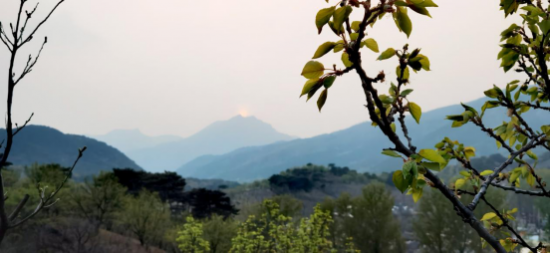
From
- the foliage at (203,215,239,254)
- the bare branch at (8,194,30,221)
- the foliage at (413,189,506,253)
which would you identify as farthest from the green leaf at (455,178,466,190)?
the foliage at (413,189,506,253)

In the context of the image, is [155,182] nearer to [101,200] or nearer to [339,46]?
[101,200]

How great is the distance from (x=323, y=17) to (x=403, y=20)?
0.35 metres

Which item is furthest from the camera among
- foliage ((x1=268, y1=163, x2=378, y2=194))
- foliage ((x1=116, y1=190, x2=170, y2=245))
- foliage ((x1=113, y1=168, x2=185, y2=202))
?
foliage ((x1=268, y1=163, x2=378, y2=194))

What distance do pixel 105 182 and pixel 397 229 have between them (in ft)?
95.1

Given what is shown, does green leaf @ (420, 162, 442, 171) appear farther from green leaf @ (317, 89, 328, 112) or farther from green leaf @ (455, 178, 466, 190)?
green leaf @ (455, 178, 466, 190)

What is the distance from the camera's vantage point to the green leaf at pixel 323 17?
1354 millimetres

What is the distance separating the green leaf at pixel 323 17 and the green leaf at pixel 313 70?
14cm

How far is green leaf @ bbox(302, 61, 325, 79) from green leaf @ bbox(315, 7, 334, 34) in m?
0.14

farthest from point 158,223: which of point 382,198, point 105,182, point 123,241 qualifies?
point 382,198

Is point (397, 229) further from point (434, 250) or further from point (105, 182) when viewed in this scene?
point (105, 182)

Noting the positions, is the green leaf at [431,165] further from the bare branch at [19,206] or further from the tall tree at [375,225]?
the tall tree at [375,225]

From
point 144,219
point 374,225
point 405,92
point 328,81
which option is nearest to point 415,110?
point 405,92

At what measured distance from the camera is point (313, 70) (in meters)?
1.45

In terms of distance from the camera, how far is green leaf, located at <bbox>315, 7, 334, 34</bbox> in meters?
1.35
